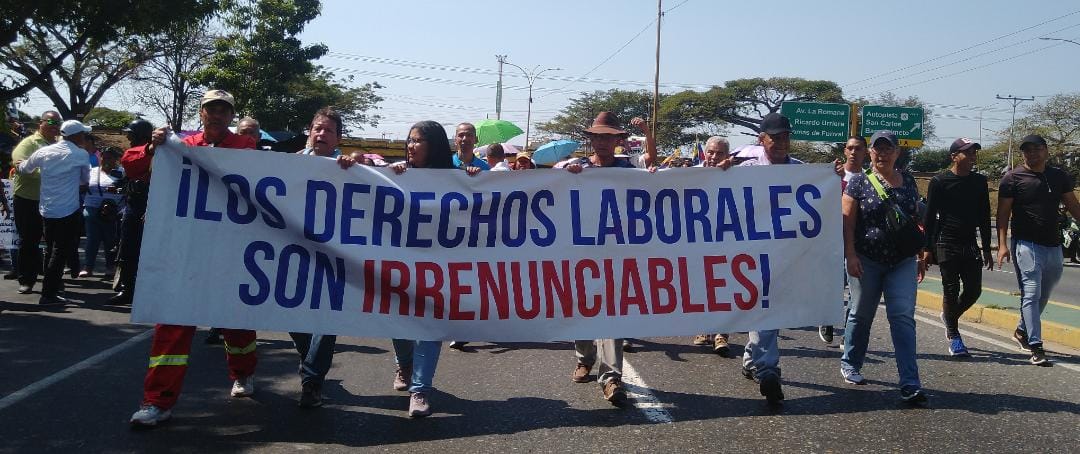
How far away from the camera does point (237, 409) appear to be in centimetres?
504

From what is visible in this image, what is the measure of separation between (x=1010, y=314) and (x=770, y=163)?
15.4 feet

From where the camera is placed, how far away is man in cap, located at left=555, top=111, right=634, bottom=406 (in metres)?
5.34

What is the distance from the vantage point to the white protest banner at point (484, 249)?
493cm

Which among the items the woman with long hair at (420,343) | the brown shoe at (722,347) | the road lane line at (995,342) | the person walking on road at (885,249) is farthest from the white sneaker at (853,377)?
the woman with long hair at (420,343)

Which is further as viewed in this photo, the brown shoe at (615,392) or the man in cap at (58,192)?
the man in cap at (58,192)

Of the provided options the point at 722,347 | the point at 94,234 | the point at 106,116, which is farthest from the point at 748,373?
the point at 106,116

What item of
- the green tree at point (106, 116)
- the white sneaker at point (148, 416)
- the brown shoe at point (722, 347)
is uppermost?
the green tree at point (106, 116)

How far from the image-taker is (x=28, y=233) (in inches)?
352

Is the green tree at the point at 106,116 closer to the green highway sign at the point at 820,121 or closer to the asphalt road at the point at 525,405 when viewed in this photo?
the green highway sign at the point at 820,121

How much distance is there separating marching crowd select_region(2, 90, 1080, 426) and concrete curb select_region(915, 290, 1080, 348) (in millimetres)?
806

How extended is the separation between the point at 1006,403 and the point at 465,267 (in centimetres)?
335

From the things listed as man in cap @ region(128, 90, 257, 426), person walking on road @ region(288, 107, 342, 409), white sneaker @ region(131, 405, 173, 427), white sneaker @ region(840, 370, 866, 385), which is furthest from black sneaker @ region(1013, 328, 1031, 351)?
white sneaker @ region(131, 405, 173, 427)

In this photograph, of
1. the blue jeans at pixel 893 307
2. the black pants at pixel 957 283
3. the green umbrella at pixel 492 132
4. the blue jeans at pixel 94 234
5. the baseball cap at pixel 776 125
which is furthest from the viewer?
the green umbrella at pixel 492 132

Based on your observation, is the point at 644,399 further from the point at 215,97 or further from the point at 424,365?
the point at 215,97
